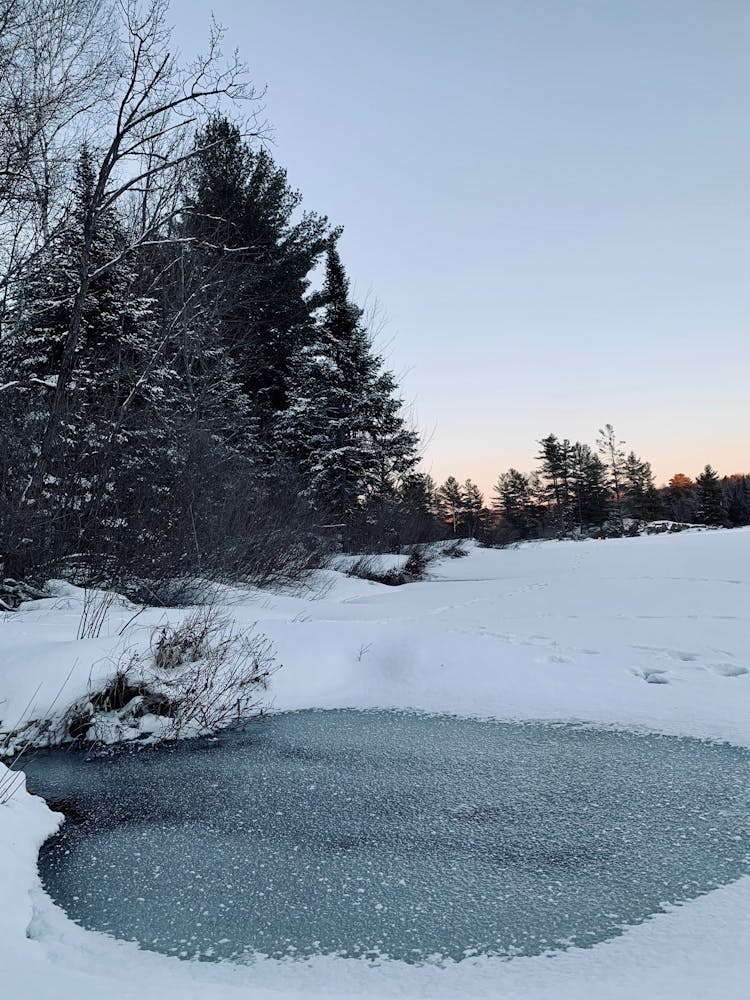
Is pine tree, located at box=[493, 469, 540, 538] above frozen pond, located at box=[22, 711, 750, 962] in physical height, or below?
above

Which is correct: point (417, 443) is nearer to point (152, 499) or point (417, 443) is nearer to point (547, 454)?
point (152, 499)

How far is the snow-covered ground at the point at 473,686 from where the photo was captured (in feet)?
5.32

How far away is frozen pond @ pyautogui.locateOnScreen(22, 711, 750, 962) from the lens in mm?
1927

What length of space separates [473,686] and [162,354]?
8944 mm

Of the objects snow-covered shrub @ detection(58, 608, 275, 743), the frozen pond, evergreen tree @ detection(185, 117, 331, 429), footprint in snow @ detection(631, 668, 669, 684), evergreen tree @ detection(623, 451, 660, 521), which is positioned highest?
evergreen tree @ detection(185, 117, 331, 429)

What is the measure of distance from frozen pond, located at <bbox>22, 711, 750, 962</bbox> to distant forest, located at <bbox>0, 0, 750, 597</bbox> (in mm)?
4239

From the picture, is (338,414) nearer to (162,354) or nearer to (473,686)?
(162,354)

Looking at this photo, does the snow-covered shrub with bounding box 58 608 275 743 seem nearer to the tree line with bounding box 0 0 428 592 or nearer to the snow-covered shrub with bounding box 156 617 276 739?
the snow-covered shrub with bounding box 156 617 276 739

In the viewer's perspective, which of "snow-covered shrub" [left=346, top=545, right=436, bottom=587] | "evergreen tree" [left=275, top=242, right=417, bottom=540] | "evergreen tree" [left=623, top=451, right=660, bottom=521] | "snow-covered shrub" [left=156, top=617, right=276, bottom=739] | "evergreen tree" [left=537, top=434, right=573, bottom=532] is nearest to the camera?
"snow-covered shrub" [left=156, top=617, right=276, bottom=739]

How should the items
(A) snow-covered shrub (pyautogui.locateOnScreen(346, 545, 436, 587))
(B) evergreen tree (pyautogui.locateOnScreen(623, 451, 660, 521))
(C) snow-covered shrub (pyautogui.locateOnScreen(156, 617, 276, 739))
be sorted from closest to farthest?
(C) snow-covered shrub (pyautogui.locateOnScreen(156, 617, 276, 739)), (A) snow-covered shrub (pyautogui.locateOnScreen(346, 545, 436, 587)), (B) evergreen tree (pyautogui.locateOnScreen(623, 451, 660, 521))

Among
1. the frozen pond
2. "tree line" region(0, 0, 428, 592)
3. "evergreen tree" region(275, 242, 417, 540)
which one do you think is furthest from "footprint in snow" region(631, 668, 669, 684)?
"evergreen tree" region(275, 242, 417, 540)

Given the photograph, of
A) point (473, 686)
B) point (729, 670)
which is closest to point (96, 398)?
point (473, 686)

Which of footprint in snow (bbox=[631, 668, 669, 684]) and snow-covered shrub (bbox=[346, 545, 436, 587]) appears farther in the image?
snow-covered shrub (bbox=[346, 545, 436, 587])

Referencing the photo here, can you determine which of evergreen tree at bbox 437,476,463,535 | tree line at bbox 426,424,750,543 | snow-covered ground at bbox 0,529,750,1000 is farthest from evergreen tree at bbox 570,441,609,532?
snow-covered ground at bbox 0,529,750,1000
